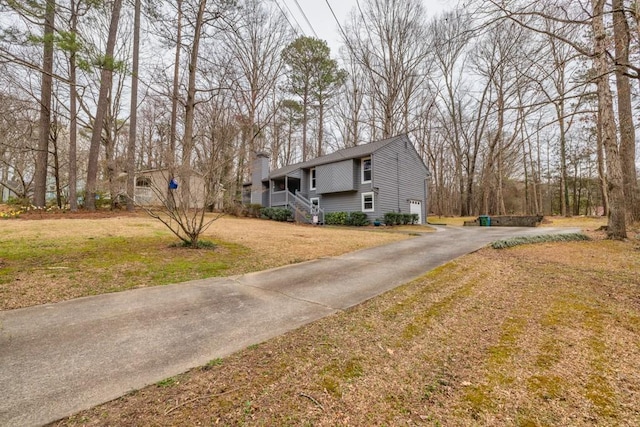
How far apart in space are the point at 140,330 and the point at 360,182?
16566mm

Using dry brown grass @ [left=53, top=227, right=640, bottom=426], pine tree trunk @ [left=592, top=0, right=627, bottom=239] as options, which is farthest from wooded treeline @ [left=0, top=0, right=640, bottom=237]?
A: dry brown grass @ [left=53, top=227, right=640, bottom=426]

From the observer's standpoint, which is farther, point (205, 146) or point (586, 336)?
point (205, 146)

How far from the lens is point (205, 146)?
27.7 feet

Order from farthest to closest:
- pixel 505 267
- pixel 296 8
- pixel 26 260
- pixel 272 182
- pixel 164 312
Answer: pixel 272 182
pixel 296 8
pixel 505 267
pixel 26 260
pixel 164 312

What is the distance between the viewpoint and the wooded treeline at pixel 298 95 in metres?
6.41

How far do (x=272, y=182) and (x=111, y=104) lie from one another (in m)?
12.4

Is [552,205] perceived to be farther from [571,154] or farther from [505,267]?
[505,267]

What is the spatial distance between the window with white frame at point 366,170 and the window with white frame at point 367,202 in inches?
37.4

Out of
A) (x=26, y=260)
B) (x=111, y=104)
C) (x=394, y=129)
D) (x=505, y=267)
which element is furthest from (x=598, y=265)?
(x=111, y=104)

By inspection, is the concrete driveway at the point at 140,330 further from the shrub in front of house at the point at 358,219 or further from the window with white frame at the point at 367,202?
the window with white frame at the point at 367,202

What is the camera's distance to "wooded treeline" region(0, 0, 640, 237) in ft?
21.0

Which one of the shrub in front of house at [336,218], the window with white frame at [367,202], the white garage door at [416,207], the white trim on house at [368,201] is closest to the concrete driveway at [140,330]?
the white trim on house at [368,201]

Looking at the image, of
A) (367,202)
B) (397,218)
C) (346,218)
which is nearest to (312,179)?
(346,218)

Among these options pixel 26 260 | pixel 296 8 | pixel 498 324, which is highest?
pixel 296 8
